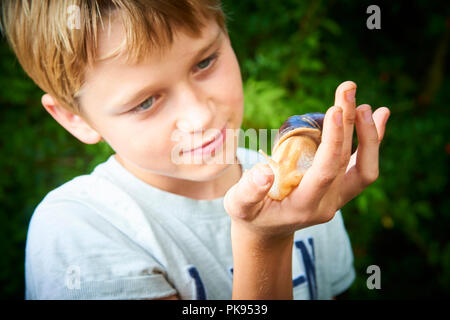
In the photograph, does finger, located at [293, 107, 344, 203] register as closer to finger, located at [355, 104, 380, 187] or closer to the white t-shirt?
finger, located at [355, 104, 380, 187]

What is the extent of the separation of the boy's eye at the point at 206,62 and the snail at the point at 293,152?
1.05ft

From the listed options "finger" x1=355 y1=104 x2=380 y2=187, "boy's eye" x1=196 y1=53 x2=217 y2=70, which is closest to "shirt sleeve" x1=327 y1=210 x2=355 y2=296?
"finger" x1=355 y1=104 x2=380 y2=187

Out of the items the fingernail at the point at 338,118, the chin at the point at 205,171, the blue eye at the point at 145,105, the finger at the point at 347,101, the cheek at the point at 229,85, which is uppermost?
the cheek at the point at 229,85

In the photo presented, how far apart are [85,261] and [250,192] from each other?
0.60 metres

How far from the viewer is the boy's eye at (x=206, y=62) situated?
3.44 ft

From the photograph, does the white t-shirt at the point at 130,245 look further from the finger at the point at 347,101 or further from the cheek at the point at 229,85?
the finger at the point at 347,101

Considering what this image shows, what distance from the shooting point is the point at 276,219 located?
2.72 feet

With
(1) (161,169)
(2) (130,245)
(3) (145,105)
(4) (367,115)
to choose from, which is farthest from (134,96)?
(4) (367,115)

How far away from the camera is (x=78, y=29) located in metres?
0.92

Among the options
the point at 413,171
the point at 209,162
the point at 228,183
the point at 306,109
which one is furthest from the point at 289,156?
the point at 413,171

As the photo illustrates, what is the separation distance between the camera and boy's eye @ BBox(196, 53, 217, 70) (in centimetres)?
105

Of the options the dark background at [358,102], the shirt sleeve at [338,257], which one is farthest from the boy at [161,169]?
the dark background at [358,102]

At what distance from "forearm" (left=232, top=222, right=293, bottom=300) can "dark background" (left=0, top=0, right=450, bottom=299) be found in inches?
49.2

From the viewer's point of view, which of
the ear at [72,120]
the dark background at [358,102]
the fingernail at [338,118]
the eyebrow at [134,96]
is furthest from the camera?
the dark background at [358,102]
